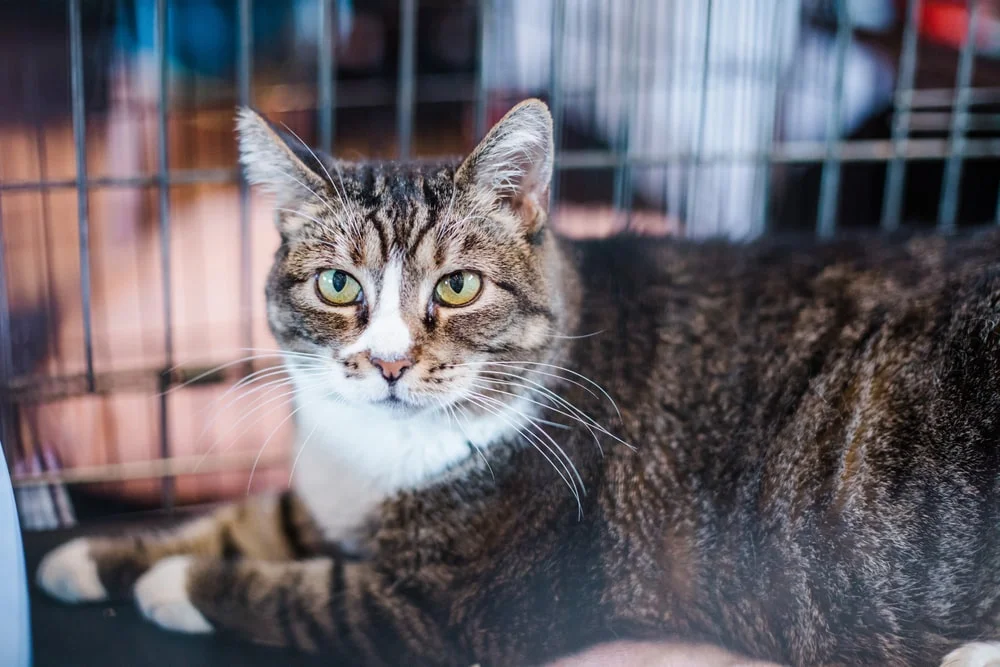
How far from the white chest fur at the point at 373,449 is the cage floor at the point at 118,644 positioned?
213 mm

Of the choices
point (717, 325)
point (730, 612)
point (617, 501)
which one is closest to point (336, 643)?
point (617, 501)

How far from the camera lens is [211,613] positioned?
3.69 ft

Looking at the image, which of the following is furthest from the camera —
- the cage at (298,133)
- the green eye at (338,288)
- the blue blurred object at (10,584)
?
the cage at (298,133)

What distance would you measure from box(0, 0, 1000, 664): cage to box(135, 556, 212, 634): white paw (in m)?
0.27

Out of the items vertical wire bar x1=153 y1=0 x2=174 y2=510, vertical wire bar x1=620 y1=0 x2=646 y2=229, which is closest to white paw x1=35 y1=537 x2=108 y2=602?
vertical wire bar x1=153 y1=0 x2=174 y2=510

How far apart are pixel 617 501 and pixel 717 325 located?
32 centimetres

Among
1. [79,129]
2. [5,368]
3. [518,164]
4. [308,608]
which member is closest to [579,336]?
[518,164]

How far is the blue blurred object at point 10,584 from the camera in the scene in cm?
88

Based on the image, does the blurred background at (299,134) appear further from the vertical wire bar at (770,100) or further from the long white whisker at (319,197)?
the long white whisker at (319,197)

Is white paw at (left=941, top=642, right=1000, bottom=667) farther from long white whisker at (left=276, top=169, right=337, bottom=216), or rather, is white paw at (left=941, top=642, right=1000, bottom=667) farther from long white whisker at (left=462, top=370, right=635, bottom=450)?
long white whisker at (left=276, top=169, right=337, bottom=216)

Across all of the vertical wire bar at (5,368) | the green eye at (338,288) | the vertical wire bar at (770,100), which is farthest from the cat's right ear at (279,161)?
the vertical wire bar at (770,100)

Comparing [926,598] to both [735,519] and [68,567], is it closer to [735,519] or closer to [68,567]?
[735,519]

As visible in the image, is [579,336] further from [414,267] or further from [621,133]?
[621,133]

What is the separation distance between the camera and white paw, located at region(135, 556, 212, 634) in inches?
44.7
